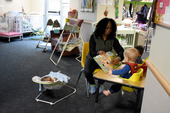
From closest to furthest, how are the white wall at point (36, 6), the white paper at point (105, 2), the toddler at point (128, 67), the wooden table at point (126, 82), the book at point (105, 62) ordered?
1. the wooden table at point (126, 82)
2. the toddler at point (128, 67)
3. the book at point (105, 62)
4. the white paper at point (105, 2)
5. the white wall at point (36, 6)

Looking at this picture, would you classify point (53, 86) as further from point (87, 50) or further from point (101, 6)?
point (101, 6)

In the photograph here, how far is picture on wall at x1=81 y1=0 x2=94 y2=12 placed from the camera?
437 cm

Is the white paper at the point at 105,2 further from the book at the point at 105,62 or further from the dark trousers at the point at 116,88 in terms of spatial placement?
the dark trousers at the point at 116,88

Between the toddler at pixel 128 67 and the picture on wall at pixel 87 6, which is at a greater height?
the picture on wall at pixel 87 6

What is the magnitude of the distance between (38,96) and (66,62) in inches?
69.9

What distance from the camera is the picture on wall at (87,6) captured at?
4.37 metres

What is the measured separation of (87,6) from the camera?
460cm

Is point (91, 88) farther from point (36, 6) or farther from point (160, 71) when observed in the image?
point (36, 6)

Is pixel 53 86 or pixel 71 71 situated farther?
pixel 71 71

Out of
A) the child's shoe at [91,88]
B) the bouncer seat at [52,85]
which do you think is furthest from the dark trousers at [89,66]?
the bouncer seat at [52,85]

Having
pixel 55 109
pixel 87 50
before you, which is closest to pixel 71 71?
pixel 87 50

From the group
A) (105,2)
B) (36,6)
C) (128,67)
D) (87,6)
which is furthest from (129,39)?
(36,6)

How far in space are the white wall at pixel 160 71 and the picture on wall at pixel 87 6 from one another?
3383mm

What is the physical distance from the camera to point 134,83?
1.78m
